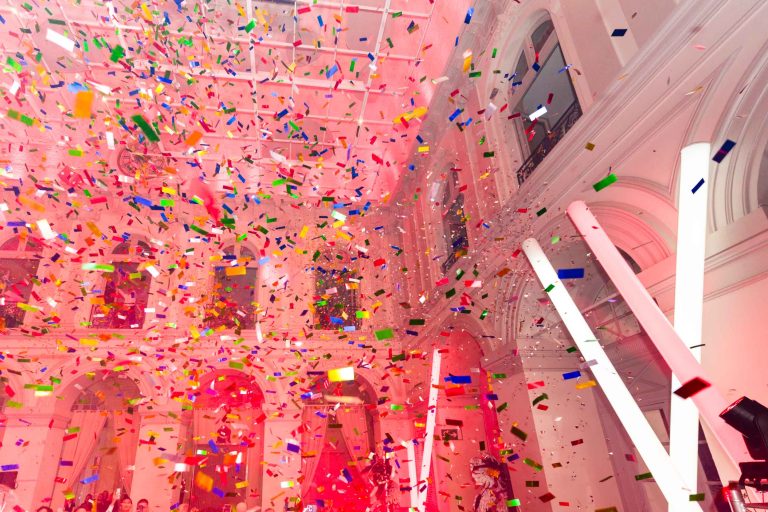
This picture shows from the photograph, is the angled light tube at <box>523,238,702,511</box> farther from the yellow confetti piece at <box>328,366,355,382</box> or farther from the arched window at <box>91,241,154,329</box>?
the arched window at <box>91,241,154,329</box>

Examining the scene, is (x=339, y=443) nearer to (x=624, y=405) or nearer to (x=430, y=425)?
(x=430, y=425)

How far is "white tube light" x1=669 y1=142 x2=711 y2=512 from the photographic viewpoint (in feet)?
5.34

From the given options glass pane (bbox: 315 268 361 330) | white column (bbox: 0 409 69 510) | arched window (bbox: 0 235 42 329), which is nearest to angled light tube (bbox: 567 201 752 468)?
glass pane (bbox: 315 268 361 330)

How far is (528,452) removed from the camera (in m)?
5.29

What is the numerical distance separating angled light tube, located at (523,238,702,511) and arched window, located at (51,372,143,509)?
32.1 feet

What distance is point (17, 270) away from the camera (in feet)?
31.9

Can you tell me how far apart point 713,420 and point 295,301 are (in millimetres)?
9408

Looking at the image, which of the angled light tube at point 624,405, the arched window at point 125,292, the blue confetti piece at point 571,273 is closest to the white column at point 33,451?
the arched window at point 125,292

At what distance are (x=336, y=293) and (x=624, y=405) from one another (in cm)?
929

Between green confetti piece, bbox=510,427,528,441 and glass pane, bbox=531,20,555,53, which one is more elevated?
glass pane, bbox=531,20,555,53

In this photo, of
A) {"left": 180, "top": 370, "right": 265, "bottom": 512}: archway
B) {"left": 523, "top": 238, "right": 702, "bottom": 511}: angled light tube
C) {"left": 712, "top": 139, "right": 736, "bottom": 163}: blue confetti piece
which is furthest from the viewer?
Answer: {"left": 180, "top": 370, "right": 265, "bottom": 512}: archway

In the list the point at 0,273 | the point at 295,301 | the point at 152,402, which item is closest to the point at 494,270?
the point at 295,301

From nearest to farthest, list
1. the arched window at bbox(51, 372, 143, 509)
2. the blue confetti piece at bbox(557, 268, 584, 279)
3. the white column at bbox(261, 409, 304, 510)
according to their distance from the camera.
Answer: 1. the blue confetti piece at bbox(557, 268, 584, 279)
2. the white column at bbox(261, 409, 304, 510)
3. the arched window at bbox(51, 372, 143, 509)

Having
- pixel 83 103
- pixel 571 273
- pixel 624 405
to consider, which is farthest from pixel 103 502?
pixel 624 405
